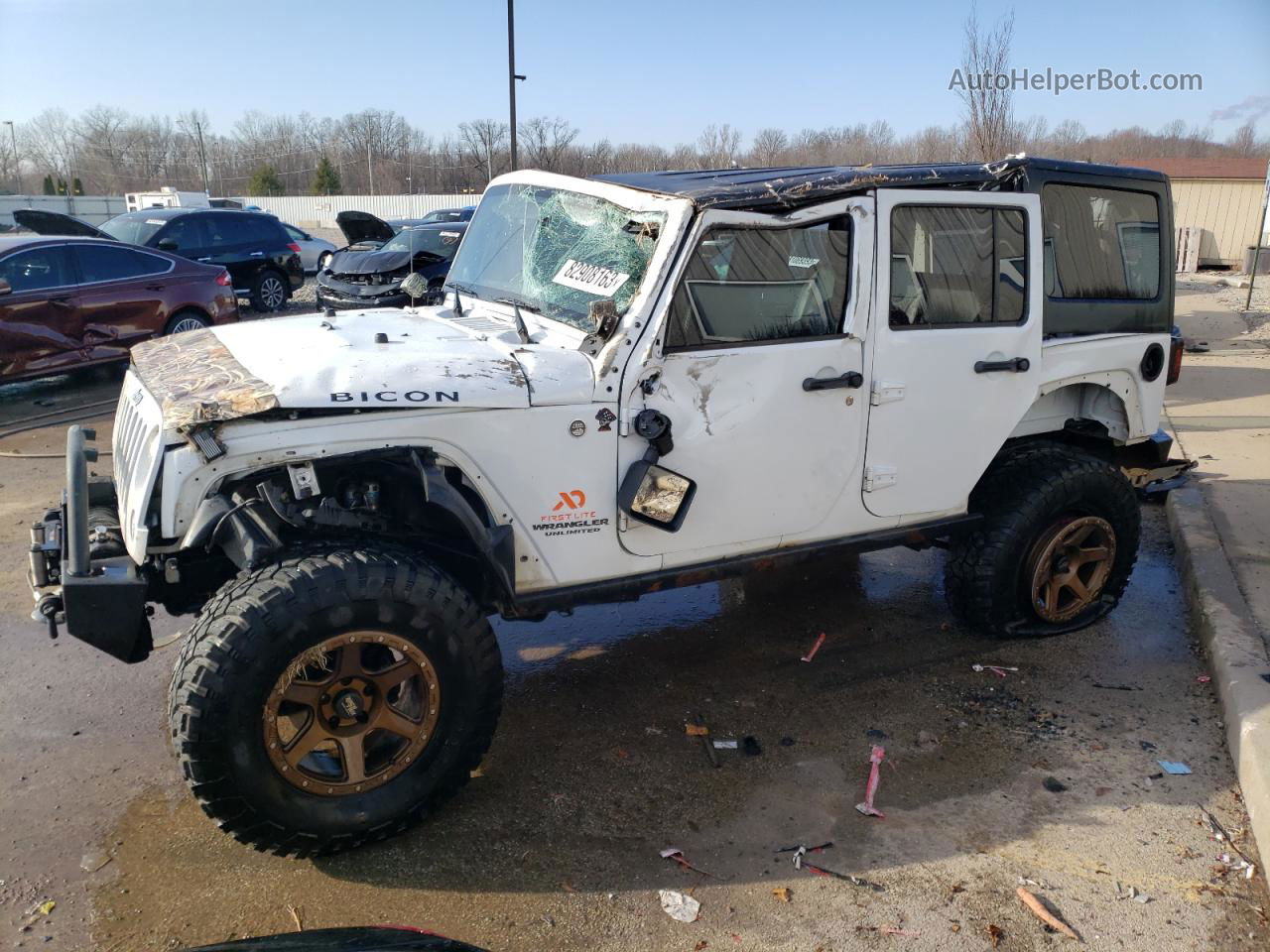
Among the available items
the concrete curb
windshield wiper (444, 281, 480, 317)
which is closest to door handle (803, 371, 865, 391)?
windshield wiper (444, 281, 480, 317)

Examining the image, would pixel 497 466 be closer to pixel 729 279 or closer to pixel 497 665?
pixel 497 665

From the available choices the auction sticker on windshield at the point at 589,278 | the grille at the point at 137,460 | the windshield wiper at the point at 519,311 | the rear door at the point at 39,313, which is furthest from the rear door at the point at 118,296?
the auction sticker on windshield at the point at 589,278

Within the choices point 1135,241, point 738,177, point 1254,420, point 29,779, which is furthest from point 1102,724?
point 1254,420

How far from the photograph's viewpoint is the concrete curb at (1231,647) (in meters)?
3.52

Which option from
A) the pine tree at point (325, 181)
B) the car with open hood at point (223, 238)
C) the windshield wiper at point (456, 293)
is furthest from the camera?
the pine tree at point (325, 181)

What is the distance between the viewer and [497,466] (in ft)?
11.0

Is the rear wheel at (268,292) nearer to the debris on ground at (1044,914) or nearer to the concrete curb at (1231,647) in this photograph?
the concrete curb at (1231,647)

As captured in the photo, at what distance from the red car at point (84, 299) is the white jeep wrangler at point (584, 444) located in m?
6.20

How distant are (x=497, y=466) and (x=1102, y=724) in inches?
109

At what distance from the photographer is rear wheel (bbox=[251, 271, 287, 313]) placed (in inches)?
582

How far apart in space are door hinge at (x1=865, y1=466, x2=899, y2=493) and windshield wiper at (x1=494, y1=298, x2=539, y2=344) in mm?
1495

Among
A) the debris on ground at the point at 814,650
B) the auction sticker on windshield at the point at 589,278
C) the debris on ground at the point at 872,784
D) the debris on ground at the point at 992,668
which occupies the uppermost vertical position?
the auction sticker on windshield at the point at 589,278

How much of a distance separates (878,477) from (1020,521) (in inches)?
34.3

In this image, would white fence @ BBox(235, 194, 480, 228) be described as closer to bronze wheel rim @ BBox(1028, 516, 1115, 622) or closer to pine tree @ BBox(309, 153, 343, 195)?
pine tree @ BBox(309, 153, 343, 195)
